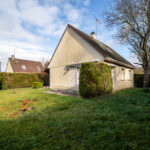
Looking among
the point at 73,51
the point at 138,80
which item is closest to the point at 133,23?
the point at 73,51

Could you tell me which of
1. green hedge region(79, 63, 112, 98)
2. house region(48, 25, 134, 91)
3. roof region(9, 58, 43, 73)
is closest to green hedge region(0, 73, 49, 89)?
house region(48, 25, 134, 91)

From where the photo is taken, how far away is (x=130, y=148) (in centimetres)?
166

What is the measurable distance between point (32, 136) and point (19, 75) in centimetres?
1428

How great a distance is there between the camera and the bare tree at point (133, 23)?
726 cm

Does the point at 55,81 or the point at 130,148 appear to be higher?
the point at 55,81

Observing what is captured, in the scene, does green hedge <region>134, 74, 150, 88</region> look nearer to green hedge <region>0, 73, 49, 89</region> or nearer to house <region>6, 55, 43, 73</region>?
green hedge <region>0, 73, 49, 89</region>

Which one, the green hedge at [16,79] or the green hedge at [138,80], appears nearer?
the green hedge at [16,79]

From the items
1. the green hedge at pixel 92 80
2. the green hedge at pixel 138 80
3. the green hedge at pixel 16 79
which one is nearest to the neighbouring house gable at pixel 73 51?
the green hedge at pixel 92 80

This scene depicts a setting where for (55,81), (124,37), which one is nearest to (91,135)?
(124,37)

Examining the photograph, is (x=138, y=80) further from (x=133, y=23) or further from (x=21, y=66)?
(x=21, y=66)

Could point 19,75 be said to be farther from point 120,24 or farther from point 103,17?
point 120,24

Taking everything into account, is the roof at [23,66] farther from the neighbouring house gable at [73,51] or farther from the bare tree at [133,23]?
the bare tree at [133,23]

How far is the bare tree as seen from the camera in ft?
23.8

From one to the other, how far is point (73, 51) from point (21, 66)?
67.3 ft
